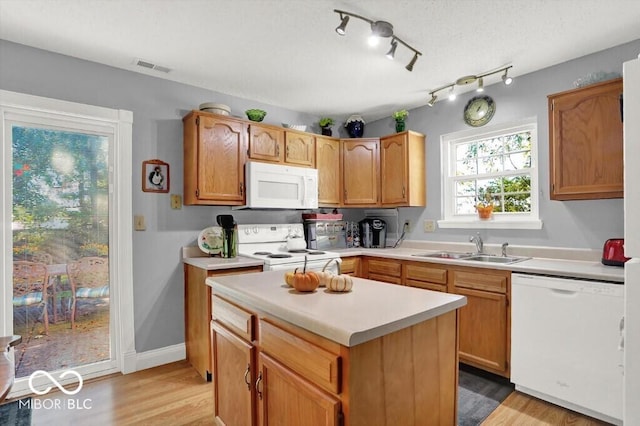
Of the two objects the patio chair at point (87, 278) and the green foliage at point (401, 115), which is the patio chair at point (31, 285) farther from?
the green foliage at point (401, 115)

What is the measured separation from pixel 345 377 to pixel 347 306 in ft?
0.93

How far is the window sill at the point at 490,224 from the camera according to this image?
288cm

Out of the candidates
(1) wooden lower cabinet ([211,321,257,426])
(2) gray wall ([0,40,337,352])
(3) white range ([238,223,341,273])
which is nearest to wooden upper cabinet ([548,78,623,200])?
(3) white range ([238,223,341,273])

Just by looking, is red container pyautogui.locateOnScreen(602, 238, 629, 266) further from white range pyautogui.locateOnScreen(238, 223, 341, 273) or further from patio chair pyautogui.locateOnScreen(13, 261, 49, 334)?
patio chair pyautogui.locateOnScreen(13, 261, 49, 334)

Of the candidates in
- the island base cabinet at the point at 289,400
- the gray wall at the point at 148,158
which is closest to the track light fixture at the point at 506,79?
the gray wall at the point at 148,158

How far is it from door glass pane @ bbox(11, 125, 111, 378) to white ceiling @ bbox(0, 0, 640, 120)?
74 centimetres

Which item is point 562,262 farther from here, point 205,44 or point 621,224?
point 205,44

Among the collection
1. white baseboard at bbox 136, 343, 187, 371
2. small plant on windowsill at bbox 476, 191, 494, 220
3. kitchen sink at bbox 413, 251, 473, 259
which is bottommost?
white baseboard at bbox 136, 343, 187, 371

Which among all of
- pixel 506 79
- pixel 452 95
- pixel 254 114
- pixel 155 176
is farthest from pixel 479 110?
pixel 155 176

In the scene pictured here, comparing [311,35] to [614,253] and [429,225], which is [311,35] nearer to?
[429,225]

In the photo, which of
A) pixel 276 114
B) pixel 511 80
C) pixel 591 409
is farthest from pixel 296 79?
pixel 591 409

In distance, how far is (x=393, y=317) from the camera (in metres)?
1.09

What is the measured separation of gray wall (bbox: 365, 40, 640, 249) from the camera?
2.46m

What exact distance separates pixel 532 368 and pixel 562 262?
82 cm
